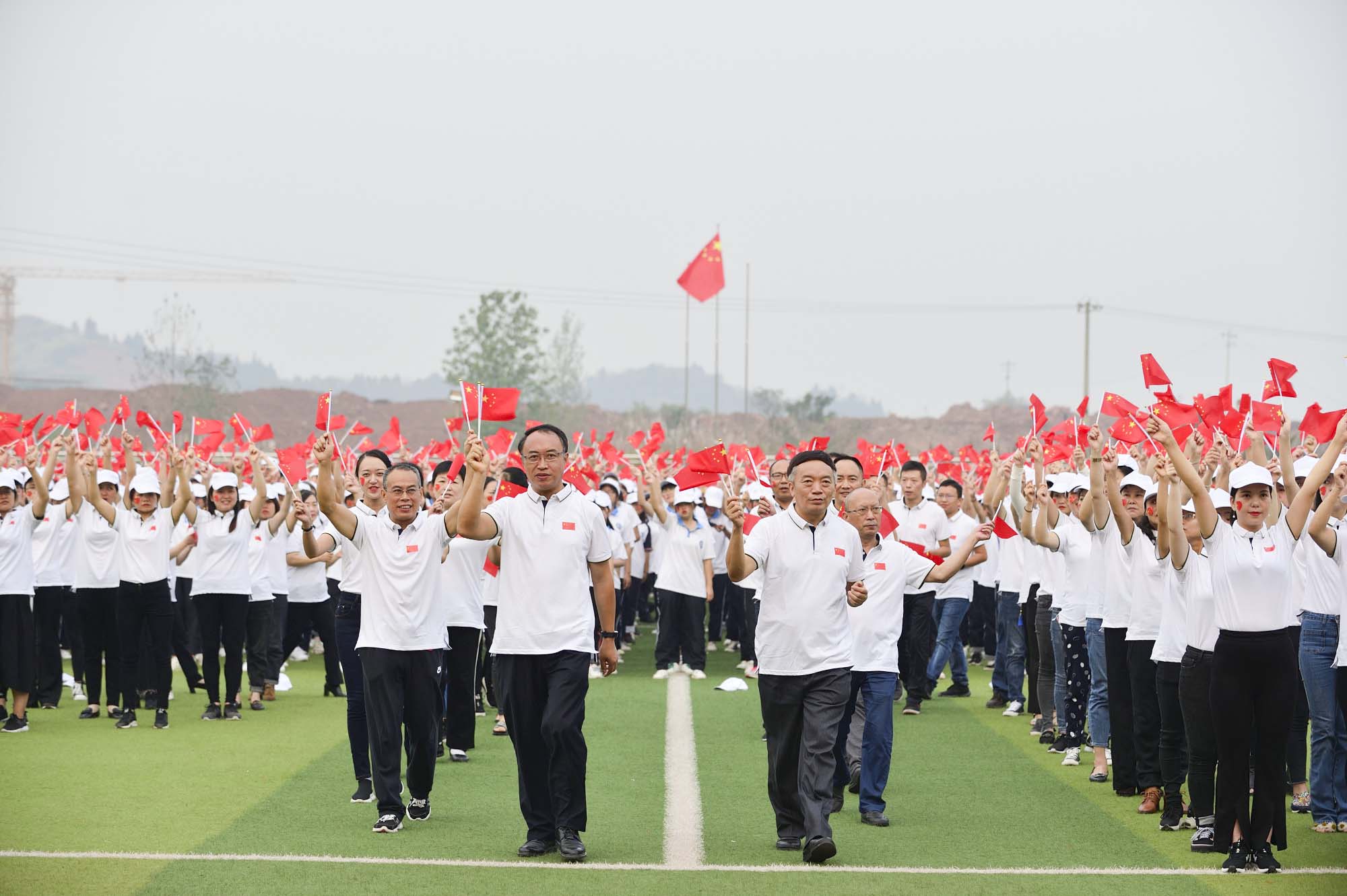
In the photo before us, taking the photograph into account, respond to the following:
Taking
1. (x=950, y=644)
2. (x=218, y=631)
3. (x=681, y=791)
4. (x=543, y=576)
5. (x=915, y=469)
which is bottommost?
(x=681, y=791)

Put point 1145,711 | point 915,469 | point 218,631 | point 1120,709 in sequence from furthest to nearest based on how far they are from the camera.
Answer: point 915,469
point 218,631
point 1120,709
point 1145,711

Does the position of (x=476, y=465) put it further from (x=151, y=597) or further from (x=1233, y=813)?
(x=151, y=597)

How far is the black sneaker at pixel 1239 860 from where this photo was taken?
791 centimetres

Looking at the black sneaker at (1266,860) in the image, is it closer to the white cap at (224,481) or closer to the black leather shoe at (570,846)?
the black leather shoe at (570,846)

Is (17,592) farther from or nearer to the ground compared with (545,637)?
nearer to the ground

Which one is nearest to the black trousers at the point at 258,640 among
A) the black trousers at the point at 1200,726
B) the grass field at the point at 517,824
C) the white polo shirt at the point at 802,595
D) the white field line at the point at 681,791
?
the grass field at the point at 517,824

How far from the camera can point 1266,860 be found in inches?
310

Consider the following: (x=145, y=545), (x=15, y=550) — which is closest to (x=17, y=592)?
(x=15, y=550)

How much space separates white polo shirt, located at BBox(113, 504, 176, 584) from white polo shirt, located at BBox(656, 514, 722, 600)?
231 inches

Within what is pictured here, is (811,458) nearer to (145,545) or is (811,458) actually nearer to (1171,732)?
(1171,732)

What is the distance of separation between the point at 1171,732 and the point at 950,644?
6682 millimetres

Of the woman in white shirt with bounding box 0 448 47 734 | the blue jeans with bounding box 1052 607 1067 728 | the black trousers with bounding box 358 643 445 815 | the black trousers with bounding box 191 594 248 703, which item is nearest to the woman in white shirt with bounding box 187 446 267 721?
the black trousers with bounding box 191 594 248 703

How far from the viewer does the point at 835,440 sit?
87000 mm

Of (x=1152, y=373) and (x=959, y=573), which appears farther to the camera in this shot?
(x=959, y=573)
